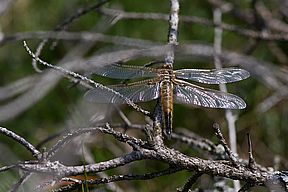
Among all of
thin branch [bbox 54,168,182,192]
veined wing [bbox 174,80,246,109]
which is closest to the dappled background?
veined wing [bbox 174,80,246,109]

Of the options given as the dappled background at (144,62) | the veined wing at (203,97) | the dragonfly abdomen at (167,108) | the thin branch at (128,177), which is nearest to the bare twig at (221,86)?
the dappled background at (144,62)

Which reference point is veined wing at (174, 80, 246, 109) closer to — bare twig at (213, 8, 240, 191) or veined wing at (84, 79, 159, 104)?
veined wing at (84, 79, 159, 104)

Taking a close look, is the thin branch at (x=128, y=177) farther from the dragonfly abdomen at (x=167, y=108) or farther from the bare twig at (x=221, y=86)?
the bare twig at (x=221, y=86)

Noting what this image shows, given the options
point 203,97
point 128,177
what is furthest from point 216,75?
point 128,177

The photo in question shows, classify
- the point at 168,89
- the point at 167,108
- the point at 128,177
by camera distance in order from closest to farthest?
the point at 128,177 → the point at 167,108 → the point at 168,89

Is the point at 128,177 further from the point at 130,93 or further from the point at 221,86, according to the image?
the point at 221,86

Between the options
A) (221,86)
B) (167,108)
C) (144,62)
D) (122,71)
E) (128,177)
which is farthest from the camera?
(144,62)

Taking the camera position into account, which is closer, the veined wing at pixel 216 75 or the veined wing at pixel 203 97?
the veined wing at pixel 203 97

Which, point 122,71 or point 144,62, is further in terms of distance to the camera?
point 144,62
